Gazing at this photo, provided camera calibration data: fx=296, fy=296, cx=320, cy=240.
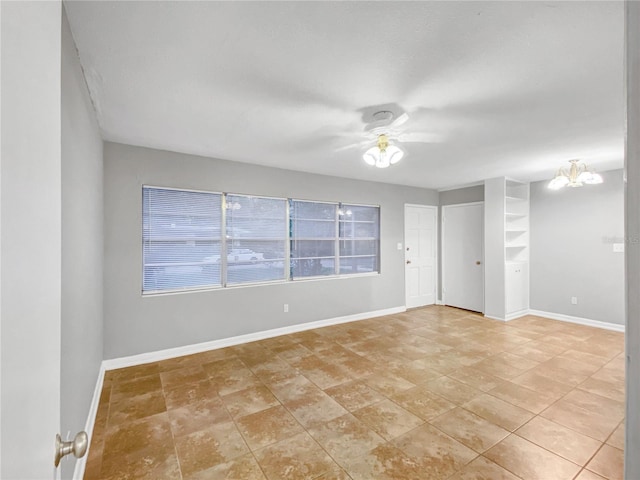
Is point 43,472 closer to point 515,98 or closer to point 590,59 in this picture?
point 590,59

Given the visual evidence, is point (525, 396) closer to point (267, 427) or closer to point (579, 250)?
point (267, 427)

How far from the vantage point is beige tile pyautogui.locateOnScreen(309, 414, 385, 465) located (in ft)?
6.33

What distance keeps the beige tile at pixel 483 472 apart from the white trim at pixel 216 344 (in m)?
2.83

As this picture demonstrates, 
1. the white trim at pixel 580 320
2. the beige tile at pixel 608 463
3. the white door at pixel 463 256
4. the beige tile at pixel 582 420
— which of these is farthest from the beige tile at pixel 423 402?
the white trim at pixel 580 320

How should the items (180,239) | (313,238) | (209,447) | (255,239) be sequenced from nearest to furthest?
(209,447)
(180,239)
(255,239)
(313,238)

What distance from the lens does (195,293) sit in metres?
3.62

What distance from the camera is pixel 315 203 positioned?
15.4 feet

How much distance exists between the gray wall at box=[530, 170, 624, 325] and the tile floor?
98cm

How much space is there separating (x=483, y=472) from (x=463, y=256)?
14.9 ft

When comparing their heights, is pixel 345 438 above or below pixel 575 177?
below

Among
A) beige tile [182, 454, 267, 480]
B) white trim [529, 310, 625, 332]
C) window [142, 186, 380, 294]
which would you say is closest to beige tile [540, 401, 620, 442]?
beige tile [182, 454, 267, 480]

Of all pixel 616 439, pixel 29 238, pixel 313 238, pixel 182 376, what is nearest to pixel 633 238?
pixel 29 238

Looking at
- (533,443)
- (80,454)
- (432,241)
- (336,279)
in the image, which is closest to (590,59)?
(533,443)

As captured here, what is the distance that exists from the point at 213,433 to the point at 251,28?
2.59 m
